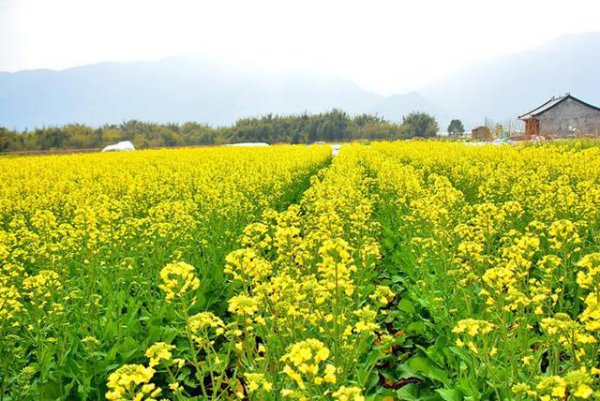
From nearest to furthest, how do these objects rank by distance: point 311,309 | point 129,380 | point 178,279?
point 129,380
point 178,279
point 311,309

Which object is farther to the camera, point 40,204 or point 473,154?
point 473,154

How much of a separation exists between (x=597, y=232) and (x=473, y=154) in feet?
33.3

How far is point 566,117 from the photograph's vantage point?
4659cm

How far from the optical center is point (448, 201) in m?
6.62

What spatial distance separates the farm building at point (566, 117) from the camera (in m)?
46.5

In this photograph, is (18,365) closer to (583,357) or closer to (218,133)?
(583,357)

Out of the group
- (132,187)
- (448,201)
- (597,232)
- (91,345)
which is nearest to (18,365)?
(91,345)

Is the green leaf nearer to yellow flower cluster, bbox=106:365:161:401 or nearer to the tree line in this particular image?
yellow flower cluster, bbox=106:365:161:401

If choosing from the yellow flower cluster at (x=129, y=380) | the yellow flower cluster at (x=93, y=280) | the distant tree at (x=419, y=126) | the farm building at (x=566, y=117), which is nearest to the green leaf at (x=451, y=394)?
the yellow flower cluster at (x=93, y=280)

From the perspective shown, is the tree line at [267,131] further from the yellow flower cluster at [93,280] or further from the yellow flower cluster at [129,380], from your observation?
the yellow flower cluster at [129,380]

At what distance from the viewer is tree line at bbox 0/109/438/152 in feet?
225

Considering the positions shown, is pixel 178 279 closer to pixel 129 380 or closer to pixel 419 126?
pixel 129 380

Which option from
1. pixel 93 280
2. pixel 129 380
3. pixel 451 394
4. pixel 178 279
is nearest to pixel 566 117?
pixel 451 394

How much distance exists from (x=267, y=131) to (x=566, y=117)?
42.3m
